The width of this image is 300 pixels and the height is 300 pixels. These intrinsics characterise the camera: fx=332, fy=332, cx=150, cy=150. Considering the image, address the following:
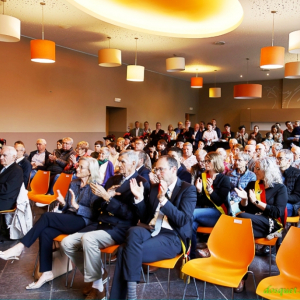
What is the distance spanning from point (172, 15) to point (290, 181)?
204 inches

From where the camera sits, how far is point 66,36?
8992mm

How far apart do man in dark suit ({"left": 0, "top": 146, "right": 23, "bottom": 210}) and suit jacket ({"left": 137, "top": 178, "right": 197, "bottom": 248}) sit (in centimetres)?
205

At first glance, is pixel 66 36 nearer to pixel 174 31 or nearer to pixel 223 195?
pixel 174 31

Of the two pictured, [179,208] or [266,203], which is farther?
[266,203]

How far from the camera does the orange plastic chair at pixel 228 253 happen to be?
97.6 inches

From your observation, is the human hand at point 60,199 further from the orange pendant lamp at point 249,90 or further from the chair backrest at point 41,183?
the orange pendant lamp at point 249,90

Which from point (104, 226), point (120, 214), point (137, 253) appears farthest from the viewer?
point (104, 226)

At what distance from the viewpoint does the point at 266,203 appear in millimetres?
3248

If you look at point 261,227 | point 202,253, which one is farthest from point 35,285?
point 261,227

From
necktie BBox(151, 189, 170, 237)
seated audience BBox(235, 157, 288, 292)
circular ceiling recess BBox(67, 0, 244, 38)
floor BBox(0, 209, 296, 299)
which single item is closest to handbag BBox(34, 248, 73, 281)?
floor BBox(0, 209, 296, 299)

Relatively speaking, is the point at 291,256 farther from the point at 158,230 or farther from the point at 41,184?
the point at 41,184

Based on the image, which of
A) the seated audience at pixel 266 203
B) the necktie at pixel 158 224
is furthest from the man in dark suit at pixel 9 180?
the seated audience at pixel 266 203

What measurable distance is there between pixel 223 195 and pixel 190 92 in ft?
48.1

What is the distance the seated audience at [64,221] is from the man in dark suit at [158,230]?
65 cm
